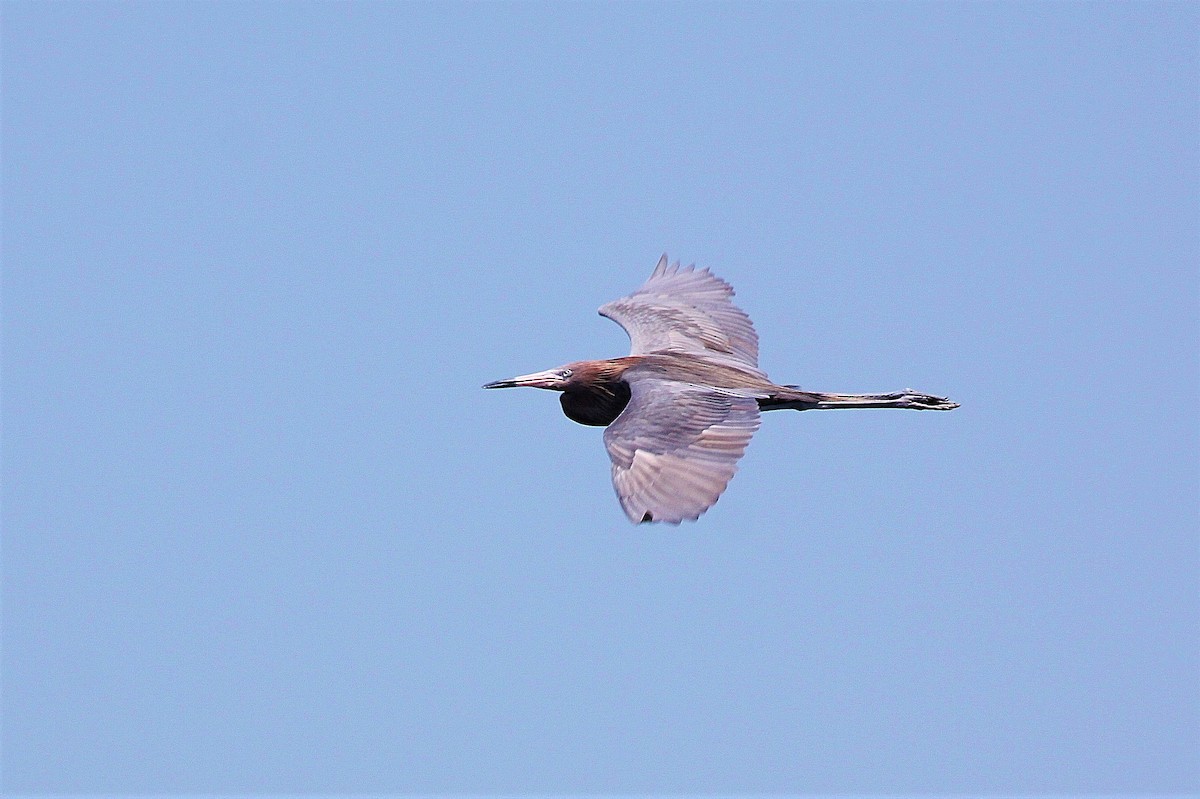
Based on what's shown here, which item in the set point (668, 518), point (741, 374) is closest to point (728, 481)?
→ point (668, 518)

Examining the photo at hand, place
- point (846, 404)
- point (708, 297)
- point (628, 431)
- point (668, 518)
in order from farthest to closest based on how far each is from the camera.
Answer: point (708, 297) < point (846, 404) < point (628, 431) < point (668, 518)

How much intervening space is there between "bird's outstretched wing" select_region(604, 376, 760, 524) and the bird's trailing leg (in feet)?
3.61

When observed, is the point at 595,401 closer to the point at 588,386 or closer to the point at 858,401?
the point at 588,386

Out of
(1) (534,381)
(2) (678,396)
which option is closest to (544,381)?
(1) (534,381)

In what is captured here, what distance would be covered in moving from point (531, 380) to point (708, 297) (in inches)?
123

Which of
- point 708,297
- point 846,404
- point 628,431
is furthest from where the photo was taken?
point 708,297

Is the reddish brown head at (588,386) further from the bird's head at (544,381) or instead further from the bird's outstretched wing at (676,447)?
the bird's outstretched wing at (676,447)

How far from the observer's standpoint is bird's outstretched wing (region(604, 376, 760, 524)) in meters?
11.8

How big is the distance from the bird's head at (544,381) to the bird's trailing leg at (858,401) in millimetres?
1981

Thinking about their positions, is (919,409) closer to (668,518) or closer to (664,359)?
(664,359)

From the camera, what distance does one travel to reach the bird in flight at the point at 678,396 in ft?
39.9

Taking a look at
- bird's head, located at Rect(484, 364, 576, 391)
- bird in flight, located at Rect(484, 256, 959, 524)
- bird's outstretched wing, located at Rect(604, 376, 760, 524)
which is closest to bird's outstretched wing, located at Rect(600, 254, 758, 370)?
bird in flight, located at Rect(484, 256, 959, 524)

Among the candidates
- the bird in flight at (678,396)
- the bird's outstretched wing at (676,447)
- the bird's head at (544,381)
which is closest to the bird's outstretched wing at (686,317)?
the bird in flight at (678,396)

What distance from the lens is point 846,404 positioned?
1534 centimetres
